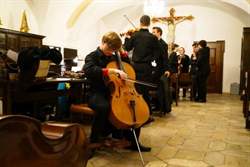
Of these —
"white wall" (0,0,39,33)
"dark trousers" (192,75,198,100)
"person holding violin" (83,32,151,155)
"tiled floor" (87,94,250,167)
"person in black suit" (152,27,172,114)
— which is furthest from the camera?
"dark trousers" (192,75,198,100)

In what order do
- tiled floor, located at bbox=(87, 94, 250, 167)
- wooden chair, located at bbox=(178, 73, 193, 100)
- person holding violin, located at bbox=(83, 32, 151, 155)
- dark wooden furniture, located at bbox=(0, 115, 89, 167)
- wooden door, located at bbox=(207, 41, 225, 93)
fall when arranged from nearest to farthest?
dark wooden furniture, located at bbox=(0, 115, 89, 167) < person holding violin, located at bbox=(83, 32, 151, 155) < tiled floor, located at bbox=(87, 94, 250, 167) < wooden chair, located at bbox=(178, 73, 193, 100) < wooden door, located at bbox=(207, 41, 225, 93)

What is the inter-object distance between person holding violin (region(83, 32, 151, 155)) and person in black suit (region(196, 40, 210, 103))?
15.7 ft

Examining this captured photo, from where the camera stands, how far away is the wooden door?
10.0 metres

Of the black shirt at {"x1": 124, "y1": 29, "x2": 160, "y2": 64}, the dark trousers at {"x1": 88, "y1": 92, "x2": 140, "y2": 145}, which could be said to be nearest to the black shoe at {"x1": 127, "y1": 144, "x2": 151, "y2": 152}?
the dark trousers at {"x1": 88, "y1": 92, "x2": 140, "y2": 145}

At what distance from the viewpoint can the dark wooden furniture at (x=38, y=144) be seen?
1.87ft

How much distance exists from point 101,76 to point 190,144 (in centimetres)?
143

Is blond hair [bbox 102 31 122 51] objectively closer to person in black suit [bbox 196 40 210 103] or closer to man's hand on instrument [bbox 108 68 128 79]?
man's hand on instrument [bbox 108 68 128 79]

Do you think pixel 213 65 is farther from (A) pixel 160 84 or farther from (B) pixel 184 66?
(A) pixel 160 84

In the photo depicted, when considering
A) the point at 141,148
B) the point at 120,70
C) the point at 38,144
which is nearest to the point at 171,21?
the point at 141,148

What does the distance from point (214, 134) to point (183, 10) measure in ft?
24.9

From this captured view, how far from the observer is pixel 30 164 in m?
0.62

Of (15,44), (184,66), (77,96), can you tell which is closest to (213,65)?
(184,66)

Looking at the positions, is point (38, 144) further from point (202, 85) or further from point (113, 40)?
point (202, 85)

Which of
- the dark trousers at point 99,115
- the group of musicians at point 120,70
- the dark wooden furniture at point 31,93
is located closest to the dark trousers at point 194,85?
the group of musicians at point 120,70
